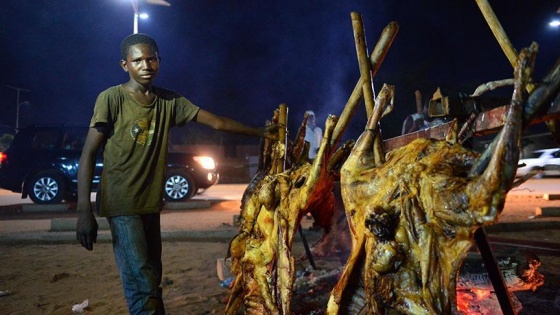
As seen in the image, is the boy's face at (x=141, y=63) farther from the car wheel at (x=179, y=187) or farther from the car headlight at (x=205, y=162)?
the car headlight at (x=205, y=162)

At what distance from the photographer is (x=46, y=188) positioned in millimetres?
11664

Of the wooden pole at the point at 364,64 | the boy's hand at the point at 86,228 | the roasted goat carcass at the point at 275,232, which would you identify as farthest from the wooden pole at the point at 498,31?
the boy's hand at the point at 86,228

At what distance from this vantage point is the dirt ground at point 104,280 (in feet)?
13.3

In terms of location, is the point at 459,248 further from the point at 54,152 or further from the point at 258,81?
the point at 258,81

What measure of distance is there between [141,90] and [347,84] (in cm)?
2969

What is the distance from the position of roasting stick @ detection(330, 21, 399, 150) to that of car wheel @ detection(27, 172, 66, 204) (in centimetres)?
1112

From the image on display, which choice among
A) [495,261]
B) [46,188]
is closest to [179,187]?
[46,188]

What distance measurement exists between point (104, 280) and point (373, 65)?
4491 mm

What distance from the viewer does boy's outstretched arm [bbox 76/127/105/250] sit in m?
2.81

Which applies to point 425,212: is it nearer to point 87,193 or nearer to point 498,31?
point 498,31

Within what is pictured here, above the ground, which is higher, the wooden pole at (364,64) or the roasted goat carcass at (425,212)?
the wooden pole at (364,64)

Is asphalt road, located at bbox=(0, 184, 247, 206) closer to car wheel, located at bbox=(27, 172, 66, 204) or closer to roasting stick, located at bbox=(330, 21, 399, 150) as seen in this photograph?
car wheel, located at bbox=(27, 172, 66, 204)

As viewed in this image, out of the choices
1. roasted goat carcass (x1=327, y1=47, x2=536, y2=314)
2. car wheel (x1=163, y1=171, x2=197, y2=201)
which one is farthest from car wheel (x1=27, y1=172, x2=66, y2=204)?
roasted goat carcass (x1=327, y1=47, x2=536, y2=314)

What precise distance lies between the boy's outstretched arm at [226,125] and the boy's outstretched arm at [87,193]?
3.01ft
